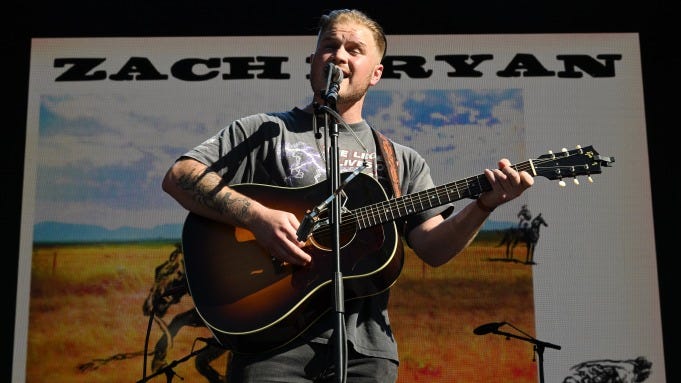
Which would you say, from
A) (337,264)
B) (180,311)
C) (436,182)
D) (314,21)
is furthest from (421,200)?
(314,21)

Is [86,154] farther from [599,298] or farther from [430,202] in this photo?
[599,298]

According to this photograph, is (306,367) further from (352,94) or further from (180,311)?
(180,311)

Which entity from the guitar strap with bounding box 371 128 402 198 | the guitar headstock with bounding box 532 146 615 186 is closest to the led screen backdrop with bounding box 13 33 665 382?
the guitar strap with bounding box 371 128 402 198

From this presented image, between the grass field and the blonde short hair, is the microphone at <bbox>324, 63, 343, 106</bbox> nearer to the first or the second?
the blonde short hair

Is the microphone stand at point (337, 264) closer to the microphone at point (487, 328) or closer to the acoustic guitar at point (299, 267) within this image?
the acoustic guitar at point (299, 267)

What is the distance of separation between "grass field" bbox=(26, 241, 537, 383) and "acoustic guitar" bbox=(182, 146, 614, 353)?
56.6 inches

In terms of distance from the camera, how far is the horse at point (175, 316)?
373 centimetres

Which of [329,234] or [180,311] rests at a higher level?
[329,234]

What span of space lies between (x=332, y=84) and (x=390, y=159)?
55 centimetres

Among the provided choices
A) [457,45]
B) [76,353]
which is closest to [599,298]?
[457,45]

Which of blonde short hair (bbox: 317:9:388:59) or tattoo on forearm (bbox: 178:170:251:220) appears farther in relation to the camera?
blonde short hair (bbox: 317:9:388:59)

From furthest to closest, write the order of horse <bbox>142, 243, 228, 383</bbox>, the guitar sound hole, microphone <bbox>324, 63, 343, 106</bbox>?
horse <bbox>142, 243, 228, 383</bbox>, the guitar sound hole, microphone <bbox>324, 63, 343, 106</bbox>

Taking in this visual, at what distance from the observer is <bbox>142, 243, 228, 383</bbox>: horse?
3.73 m

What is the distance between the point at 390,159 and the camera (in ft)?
8.79
